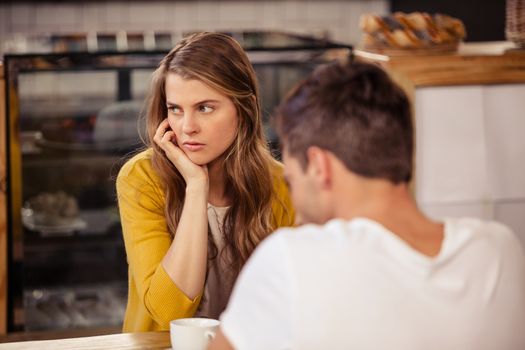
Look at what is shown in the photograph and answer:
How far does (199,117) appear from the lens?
1988mm

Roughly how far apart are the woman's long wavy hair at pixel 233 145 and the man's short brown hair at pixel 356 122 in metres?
0.77

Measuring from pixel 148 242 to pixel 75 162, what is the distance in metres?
1.01

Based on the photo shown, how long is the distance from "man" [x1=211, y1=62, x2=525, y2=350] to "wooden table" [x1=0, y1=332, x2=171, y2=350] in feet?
1.90

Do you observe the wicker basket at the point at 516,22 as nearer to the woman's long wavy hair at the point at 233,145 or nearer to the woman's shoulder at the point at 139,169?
the woman's long wavy hair at the point at 233,145

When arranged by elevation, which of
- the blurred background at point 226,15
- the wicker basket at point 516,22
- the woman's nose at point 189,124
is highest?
the blurred background at point 226,15

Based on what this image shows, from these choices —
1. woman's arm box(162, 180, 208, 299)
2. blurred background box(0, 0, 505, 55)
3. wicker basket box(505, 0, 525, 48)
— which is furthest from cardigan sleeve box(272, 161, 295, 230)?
blurred background box(0, 0, 505, 55)

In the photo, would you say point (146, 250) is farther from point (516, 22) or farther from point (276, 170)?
point (516, 22)

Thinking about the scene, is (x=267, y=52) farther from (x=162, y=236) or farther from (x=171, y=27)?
(x=171, y=27)

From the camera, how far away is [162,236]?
1.99 meters

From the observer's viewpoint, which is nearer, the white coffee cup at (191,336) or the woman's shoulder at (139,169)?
the white coffee cup at (191,336)

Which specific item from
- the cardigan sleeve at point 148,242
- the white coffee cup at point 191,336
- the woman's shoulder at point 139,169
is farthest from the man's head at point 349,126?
the woman's shoulder at point 139,169

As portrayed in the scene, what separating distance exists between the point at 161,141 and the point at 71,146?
36.0 inches

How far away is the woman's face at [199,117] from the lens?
Result: 77.2 inches

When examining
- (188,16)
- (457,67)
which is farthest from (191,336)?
(188,16)
